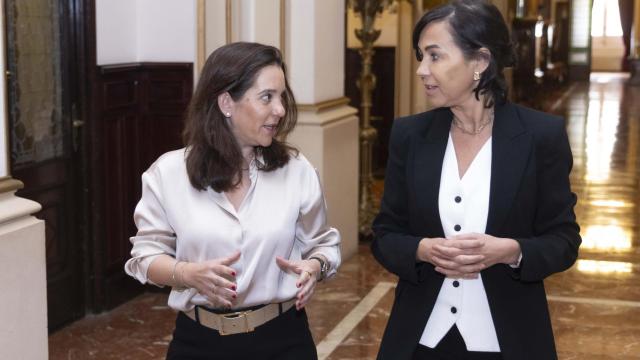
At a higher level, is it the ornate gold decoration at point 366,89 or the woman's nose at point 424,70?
the woman's nose at point 424,70

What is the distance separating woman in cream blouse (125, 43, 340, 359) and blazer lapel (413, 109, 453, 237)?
30cm

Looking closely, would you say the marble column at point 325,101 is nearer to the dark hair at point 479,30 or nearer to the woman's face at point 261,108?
the woman's face at point 261,108

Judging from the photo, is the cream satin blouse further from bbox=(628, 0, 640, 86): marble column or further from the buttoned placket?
bbox=(628, 0, 640, 86): marble column

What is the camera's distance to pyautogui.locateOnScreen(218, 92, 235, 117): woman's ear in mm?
2871

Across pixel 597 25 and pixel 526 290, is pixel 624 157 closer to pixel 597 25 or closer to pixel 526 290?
pixel 526 290

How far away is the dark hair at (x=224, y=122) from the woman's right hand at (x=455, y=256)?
1.65 feet

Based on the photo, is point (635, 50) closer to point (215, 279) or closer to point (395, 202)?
point (395, 202)

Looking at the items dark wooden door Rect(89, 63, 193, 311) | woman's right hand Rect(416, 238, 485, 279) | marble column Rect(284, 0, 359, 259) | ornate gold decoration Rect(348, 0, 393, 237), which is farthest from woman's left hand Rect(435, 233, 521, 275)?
ornate gold decoration Rect(348, 0, 393, 237)

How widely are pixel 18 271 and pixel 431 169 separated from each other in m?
2.01

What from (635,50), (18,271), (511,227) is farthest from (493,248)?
(635,50)

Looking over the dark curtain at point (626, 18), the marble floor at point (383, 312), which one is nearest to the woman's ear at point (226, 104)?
the marble floor at point (383, 312)

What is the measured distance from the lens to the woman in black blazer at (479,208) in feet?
8.98

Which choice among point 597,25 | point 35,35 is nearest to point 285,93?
point 35,35

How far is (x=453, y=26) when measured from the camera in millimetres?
2732
